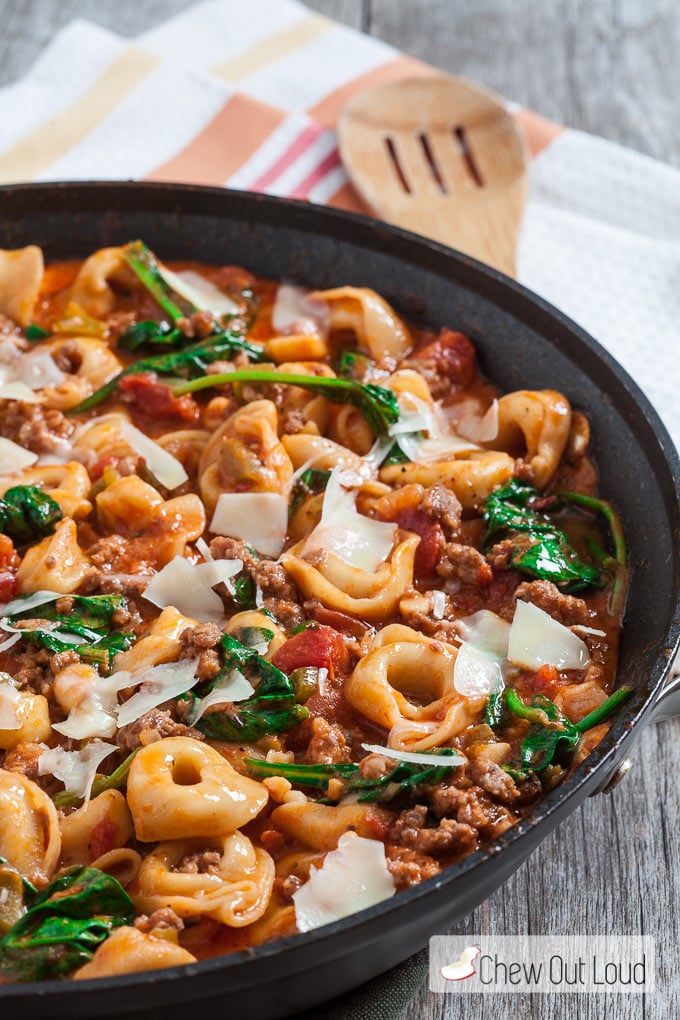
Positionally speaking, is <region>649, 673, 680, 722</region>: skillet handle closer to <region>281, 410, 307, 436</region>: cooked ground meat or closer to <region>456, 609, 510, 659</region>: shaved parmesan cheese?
<region>456, 609, 510, 659</region>: shaved parmesan cheese

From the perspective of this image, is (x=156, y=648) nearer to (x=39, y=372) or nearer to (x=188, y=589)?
(x=188, y=589)

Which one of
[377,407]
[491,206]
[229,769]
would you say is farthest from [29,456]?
[491,206]

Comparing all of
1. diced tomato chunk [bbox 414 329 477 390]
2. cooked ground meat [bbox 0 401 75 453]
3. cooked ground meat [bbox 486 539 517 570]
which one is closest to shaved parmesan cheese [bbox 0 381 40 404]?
cooked ground meat [bbox 0 401 75 453]

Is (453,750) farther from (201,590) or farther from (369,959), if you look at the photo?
(201,590)

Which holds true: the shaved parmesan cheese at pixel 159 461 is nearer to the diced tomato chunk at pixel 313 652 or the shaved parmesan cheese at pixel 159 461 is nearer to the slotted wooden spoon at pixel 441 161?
the diced tomato chunk at pixel 313 652

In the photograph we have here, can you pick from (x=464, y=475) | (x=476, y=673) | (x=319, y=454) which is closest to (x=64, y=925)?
(x=476, y=673)

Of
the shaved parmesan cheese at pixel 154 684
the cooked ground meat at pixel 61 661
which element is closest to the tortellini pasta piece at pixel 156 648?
the shaved parmesan cheese at pixel 154 684

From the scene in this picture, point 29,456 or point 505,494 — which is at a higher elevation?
point 29,456
